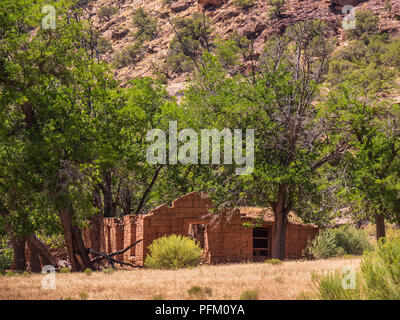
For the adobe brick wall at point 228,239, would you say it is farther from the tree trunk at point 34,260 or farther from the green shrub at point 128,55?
the green shrub at point 128,55

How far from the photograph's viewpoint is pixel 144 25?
3263 inches

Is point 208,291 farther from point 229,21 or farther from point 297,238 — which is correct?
point 229,21

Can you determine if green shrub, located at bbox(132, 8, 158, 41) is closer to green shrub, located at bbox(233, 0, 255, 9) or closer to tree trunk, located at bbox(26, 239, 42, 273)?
green shrub, located at bbox(233, 0, 255, 9)

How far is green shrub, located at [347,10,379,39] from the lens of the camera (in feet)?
221

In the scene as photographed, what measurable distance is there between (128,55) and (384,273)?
71.4 metres

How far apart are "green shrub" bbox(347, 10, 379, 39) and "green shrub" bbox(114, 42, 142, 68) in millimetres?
32006

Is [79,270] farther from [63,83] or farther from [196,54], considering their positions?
[196,54]

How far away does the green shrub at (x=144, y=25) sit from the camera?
267 feet

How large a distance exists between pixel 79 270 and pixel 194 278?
6706mm

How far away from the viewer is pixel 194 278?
45.4 feet

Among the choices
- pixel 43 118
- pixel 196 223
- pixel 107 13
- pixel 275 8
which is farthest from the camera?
pixel 107 13

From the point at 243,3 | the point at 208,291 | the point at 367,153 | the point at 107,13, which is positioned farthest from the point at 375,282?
the point at 107,13

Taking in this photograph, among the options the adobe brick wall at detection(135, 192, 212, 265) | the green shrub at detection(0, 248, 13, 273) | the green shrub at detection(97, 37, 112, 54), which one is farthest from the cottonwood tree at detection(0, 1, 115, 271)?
the green shrub at detection(97, 37, 112, 54)
